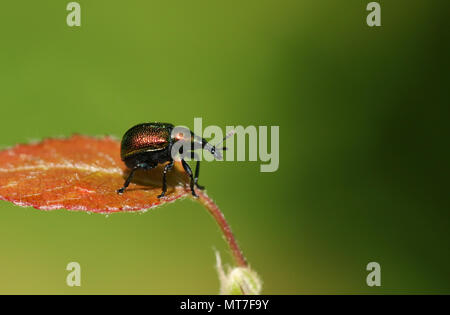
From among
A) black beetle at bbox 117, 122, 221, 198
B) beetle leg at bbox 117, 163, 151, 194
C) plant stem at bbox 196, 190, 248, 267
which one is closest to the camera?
plant stem at bbox 196, 190, 248, 267

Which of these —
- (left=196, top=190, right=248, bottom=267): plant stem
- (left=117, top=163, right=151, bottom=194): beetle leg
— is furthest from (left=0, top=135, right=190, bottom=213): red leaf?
(left=196, top=190, right=248, bottom=267): plant stem

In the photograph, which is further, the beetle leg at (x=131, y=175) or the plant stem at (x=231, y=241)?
the beetle leg at (x=131, y=175)

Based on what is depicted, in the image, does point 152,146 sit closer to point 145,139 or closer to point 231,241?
point 145,139

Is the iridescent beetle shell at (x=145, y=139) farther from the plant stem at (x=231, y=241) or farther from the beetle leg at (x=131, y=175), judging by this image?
the plant stem at (x=231, y=241)

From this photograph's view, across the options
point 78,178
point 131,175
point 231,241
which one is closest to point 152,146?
point 131,175

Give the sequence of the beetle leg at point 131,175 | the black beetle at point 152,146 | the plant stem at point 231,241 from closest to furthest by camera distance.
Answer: the plant stem at point 231,241 < the beetle leg at point 131,175 < the black beetle at point 152,146

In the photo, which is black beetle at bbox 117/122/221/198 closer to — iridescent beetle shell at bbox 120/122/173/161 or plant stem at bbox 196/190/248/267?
iridescent beetle shell at bbox 120/122/173/161

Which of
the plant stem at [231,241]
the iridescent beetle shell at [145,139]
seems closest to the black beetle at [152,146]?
the iridescent beetle shell at [145,139]

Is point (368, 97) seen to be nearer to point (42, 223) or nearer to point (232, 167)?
point (232, 167)
